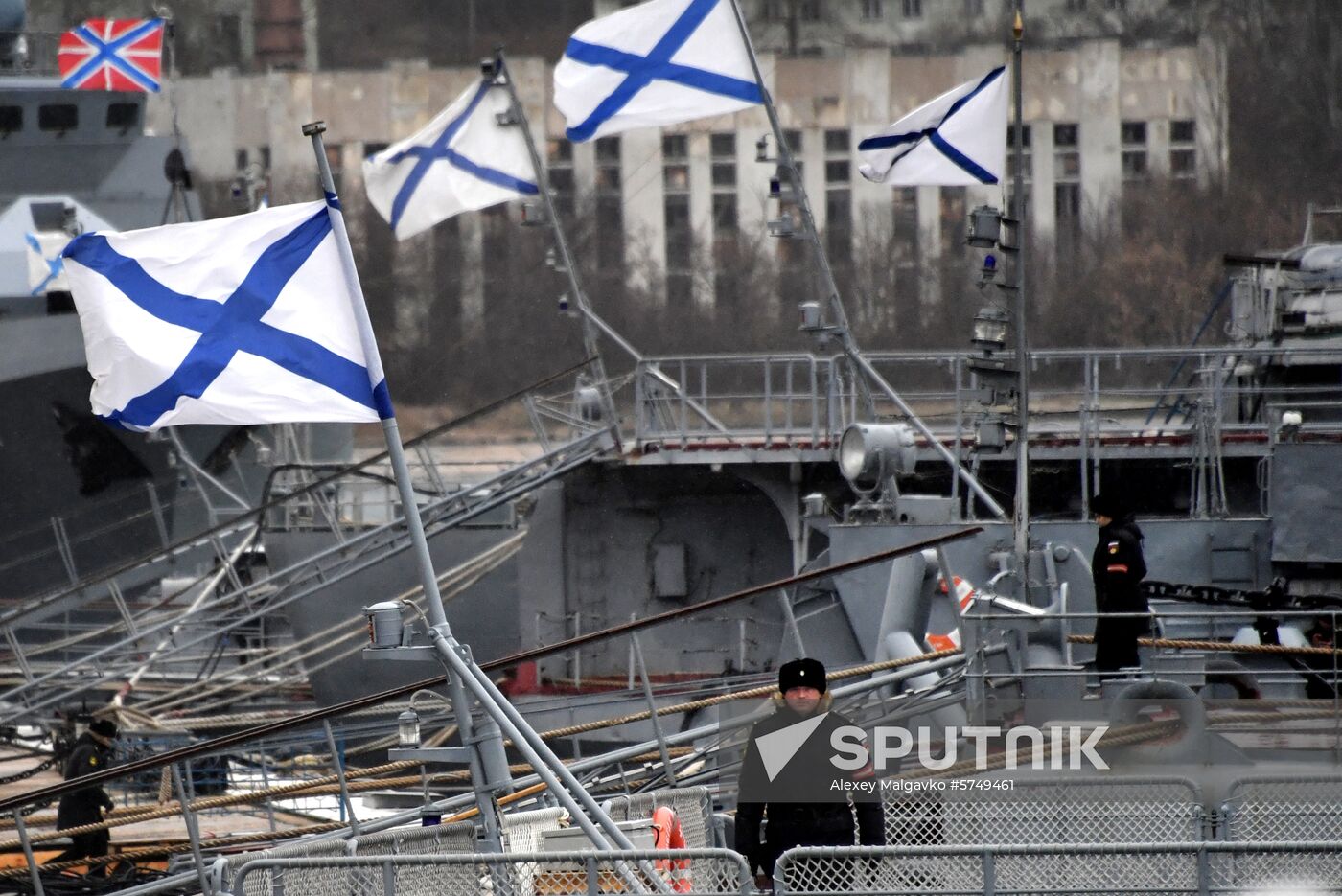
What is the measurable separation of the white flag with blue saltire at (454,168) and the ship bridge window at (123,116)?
10270 mm

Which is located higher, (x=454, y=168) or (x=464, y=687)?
(x=454, y=168)

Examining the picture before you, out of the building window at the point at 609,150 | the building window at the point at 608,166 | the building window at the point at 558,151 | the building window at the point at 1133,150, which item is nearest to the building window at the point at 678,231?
the building window at the point at 608,166

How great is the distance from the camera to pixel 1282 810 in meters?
5.88

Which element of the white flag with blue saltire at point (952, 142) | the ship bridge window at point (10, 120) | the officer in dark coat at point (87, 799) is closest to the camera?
the officer in dark coat at point (87, 799)

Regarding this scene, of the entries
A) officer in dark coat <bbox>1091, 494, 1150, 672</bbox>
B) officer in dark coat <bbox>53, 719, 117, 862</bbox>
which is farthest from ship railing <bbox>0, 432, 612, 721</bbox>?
officer in dark coat <bbox>1091, 494, 1150, 672</bbox>

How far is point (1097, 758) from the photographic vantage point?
6.43 m

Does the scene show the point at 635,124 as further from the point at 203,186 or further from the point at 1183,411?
the point at 203,186

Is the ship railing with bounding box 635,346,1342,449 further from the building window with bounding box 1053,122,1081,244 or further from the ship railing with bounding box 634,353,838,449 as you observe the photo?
the building window with bounding box 1053,122,1081,244

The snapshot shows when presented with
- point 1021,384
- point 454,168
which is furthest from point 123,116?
point 1021,384

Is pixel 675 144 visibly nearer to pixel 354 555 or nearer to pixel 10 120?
pixel 10 120

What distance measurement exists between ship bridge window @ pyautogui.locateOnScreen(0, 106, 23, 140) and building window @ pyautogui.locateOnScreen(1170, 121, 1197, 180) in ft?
45.5

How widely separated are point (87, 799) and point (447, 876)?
5.70 meters

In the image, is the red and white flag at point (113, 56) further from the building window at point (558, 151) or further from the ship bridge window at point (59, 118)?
the building window at point (558, 151)

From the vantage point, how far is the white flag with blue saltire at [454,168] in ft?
44.3
